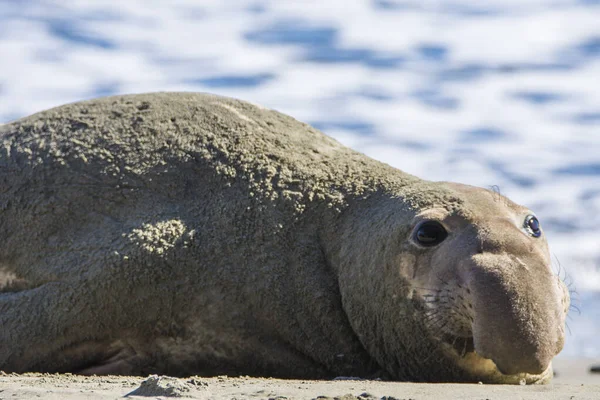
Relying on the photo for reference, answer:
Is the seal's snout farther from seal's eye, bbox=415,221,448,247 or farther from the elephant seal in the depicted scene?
seal's eye, bbox=415,221,448,247

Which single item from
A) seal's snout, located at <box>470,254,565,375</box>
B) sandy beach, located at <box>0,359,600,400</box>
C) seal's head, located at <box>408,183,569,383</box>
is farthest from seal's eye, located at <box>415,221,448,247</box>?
sandy beach, located at <box>0,359,600,400</box>

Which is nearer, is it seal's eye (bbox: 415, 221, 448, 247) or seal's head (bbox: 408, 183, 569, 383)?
seal's head (bbox: 408, 183, 569, 383)

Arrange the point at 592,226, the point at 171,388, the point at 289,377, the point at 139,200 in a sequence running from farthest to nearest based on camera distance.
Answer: the point at 592,226, the point at 139,200, the point at 289,377, the point at 171,388

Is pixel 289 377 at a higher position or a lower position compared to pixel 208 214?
lower

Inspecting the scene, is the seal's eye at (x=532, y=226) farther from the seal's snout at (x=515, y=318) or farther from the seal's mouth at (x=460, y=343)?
the seal's mouth at (x=460, y=343)

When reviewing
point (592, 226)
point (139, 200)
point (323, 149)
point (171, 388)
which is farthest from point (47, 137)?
point (592, 226)

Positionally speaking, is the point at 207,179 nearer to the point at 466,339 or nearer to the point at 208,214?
the point at 208,214

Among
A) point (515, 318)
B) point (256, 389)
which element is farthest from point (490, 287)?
point (256, 389)

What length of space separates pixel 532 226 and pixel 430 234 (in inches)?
23.2

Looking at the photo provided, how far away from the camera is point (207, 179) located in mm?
6652

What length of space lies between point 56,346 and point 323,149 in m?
2.14

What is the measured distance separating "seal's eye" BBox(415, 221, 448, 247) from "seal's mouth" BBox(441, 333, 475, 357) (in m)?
0.51

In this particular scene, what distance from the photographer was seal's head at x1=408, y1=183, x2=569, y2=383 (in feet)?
16.6

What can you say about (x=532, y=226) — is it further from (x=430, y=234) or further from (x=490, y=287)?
(x=490, y=287)
